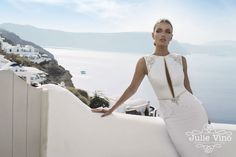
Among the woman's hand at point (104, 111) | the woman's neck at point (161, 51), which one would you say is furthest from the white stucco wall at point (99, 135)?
the woman's neck at point (161, 51)

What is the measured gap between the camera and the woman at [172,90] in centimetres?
177

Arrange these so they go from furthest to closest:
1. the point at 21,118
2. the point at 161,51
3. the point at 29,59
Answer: the point at 29,59 < the point at 161,51 < the point at 21,118

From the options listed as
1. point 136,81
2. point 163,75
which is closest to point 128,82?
point 136,81

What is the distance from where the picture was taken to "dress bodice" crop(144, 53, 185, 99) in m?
1.80

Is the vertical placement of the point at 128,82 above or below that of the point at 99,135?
above

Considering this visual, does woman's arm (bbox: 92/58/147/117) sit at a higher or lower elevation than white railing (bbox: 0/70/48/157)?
higher

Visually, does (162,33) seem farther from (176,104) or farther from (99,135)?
(99,135)

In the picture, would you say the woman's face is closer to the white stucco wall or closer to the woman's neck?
the woman's neck

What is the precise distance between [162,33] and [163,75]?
0.69 ft

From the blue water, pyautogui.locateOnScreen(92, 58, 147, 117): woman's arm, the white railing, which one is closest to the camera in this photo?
the white railing

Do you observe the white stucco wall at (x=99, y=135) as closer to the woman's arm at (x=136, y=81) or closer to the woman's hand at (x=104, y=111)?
the woman's hand at (x=104, y=111)

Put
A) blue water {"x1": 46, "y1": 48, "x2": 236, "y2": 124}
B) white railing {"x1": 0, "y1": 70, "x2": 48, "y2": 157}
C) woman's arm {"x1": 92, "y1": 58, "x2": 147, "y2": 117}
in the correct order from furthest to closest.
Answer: blue water {"x1": 46, "y1": 48, "x2": 236, "y2": 124}
woman's arm {"x1": 92, "y1": 58, "x2": 147, "y2": 117}
white railing {"x1": 0, "y1": 70, "x2": 48, "y2": 157}

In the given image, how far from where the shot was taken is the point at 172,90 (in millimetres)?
1799

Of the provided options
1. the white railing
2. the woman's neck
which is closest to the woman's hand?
the white railing
